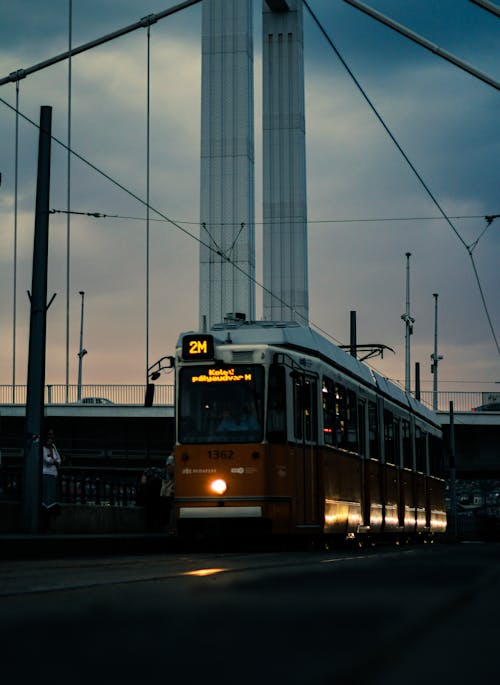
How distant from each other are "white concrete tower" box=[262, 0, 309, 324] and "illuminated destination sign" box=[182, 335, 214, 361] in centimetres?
5164

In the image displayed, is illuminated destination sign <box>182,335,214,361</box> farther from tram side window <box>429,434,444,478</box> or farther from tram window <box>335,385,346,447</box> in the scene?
tram side window <box>429,434,444,478</box>

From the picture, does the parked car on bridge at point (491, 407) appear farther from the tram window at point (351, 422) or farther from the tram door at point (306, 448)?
the tram door at point (306, 448)

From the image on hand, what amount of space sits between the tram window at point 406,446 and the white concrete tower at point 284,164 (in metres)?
42.7

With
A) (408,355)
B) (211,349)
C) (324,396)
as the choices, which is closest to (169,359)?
(211,349)

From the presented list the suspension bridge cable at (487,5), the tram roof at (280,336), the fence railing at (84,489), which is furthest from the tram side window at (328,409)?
the suspension bridge cable at (487,5)

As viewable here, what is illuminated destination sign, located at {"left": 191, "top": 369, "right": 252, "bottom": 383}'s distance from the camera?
19.9 m

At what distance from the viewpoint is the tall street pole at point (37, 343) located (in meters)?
19.9

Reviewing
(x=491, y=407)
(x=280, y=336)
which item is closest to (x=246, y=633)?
(x=280, y=336)

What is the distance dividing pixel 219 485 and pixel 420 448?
40.9ft

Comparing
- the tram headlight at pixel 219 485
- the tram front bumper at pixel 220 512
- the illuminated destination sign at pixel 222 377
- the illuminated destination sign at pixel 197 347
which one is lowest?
the tram front bumper at pixel 220 512

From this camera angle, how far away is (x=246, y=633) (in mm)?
4223

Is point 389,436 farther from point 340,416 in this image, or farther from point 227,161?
point 227,161

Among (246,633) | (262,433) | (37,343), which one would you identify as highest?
(37,343)

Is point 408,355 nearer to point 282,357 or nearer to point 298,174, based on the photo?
point 298,174
